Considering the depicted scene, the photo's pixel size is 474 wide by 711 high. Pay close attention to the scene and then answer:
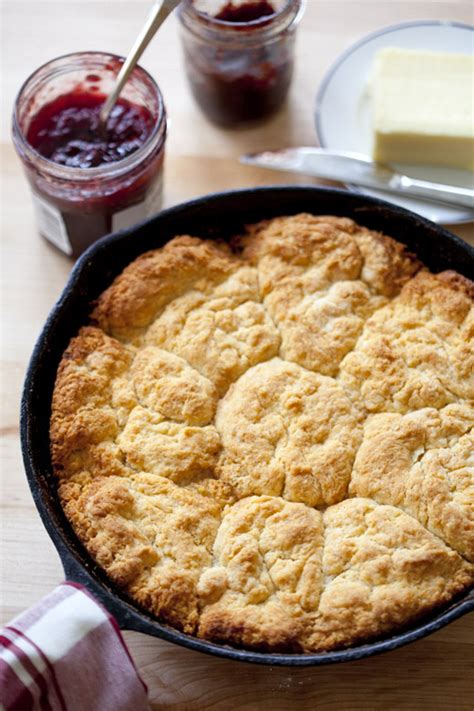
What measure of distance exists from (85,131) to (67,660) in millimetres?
1474

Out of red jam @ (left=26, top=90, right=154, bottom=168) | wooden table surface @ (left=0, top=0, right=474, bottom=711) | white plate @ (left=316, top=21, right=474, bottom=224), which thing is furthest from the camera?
white plate @ (left=316, top=21, right=474, bottom=224)

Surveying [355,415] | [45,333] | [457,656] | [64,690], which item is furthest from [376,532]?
[45,333]

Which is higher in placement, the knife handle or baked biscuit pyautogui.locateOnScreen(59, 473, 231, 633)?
the knife handle

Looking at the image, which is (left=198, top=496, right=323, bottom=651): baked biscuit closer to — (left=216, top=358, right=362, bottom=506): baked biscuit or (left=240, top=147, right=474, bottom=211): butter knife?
(left=216, top=358, right=362, bottom=506): baked biscuit

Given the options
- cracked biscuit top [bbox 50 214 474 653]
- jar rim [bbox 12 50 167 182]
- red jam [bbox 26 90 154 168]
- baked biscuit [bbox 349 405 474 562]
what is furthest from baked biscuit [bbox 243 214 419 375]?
red jam [bbox 26 90 154 168]

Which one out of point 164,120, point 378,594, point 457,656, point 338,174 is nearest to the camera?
point 378,594

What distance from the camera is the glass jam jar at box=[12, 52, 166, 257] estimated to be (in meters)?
2.39

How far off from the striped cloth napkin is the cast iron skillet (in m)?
0.05

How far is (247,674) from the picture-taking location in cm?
211

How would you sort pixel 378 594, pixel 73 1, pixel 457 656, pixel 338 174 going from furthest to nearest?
1. pixel 73 1
2. pixel 338 174
3. pixel 457 656
4. pixel 378 594

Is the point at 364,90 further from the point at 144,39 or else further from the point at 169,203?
the point at 144,39

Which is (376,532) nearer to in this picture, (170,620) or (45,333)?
(170,620)

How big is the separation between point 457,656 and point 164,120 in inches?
63.9

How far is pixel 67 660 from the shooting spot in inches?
73.0
